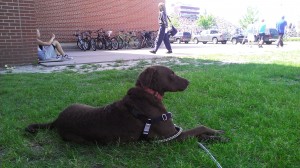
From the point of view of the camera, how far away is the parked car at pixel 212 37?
38062 mm

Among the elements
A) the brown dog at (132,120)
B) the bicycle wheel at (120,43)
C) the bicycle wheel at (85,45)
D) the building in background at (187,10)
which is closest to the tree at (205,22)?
the building in background at (187,10)

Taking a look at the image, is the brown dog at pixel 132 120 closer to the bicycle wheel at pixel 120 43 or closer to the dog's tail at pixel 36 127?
the dog's tail at pixel 36 127

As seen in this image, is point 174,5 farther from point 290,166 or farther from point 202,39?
point 290,166

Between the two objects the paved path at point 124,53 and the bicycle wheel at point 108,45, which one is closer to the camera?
the paved path at point 124,53

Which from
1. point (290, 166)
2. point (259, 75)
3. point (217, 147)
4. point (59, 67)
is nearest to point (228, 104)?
point (217, 147)

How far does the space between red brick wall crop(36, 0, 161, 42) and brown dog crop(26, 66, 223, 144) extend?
60.0 feet

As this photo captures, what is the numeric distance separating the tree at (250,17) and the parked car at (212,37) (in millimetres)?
26052

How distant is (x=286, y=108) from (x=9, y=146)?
3.60 m

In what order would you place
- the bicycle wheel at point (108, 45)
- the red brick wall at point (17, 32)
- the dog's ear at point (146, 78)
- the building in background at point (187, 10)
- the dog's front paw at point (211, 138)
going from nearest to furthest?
the dog's ear at point (146, 78) → the dog's front paw at point (211, 138) → the red brick wall at point (17, 32) → the bicycle wheel at point (108, 45) → the building in background at point (187, 10)

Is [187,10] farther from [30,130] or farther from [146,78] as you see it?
[146,78]

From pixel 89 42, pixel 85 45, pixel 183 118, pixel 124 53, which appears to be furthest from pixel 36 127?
pixel 89 42

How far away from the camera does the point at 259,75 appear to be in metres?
7.33

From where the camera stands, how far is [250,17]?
6362 cm

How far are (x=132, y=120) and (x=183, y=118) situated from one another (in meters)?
1.24
